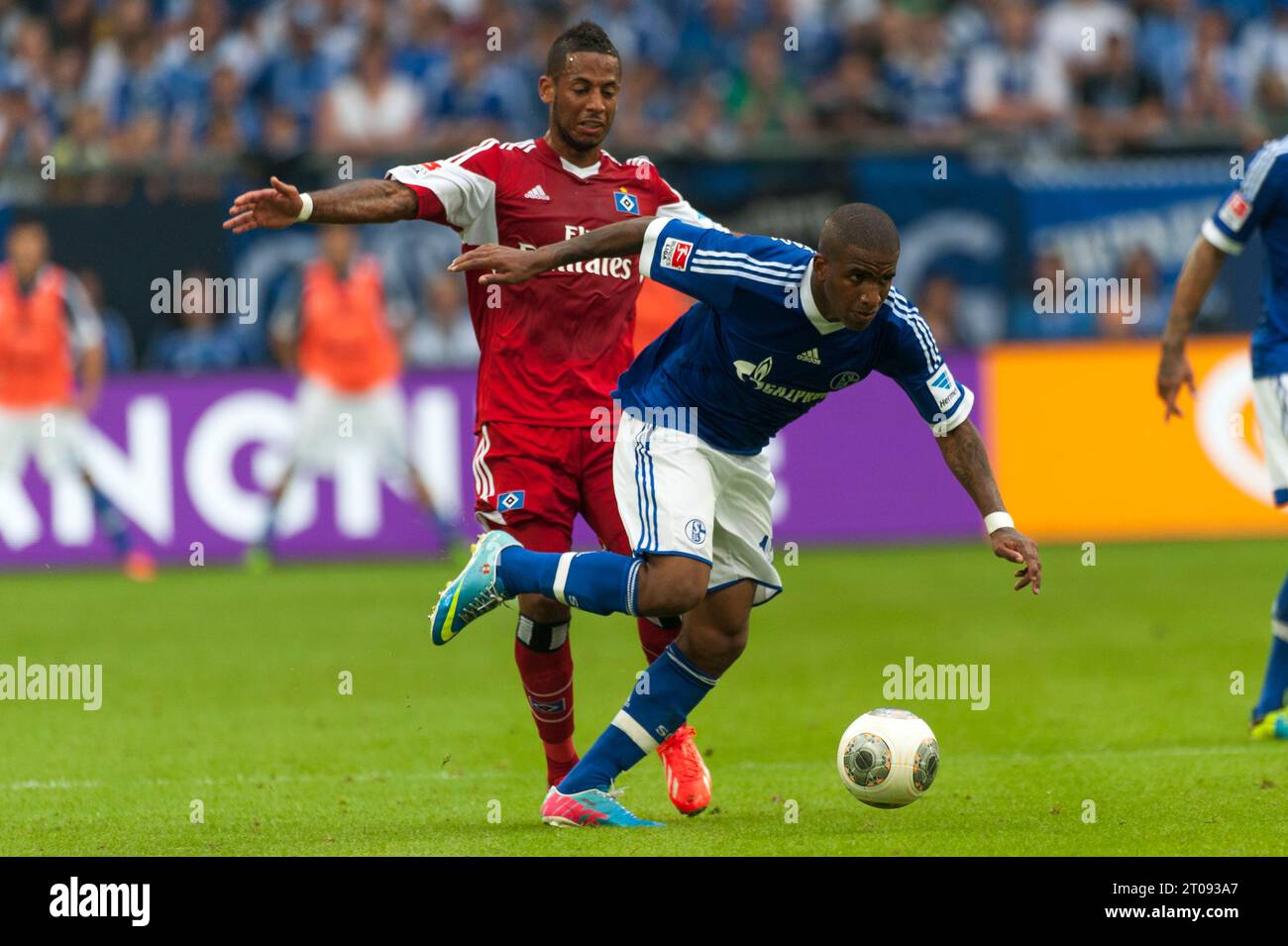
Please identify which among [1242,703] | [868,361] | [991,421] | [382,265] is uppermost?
[382,265]

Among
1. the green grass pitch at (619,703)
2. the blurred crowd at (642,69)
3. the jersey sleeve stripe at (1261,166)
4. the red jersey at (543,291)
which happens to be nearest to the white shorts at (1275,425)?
the jersey sleeve stripe at (1261,166)

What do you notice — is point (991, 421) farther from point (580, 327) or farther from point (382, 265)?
point (580, 327)

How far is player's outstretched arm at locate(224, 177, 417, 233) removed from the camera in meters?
6.61

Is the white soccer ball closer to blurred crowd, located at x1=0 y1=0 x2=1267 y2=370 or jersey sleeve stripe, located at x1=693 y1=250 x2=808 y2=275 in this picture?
jersey sleeve stripe, located at x1=693 y1=250 x2=808 y2=275

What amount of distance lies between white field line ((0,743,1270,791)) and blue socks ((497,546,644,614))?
131cm

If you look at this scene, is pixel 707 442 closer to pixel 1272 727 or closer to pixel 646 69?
pixel 1272 727

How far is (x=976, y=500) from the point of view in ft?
22.3

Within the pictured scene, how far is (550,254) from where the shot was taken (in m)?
6.50

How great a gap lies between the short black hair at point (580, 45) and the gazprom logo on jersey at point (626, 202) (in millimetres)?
513

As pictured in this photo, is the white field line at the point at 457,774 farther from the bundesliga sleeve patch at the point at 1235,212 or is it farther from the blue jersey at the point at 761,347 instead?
the bundesliga sleeve patch at the point at 1235,212

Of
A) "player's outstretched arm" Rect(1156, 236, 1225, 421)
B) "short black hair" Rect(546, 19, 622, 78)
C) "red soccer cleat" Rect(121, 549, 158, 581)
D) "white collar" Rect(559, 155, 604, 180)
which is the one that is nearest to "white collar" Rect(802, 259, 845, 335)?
"short black hair" Rect(546, 19, 622, 78)

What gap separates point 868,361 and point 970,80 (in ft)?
43.3

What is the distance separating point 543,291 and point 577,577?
1293mm

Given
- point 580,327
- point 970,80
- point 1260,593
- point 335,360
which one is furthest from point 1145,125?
point 580,327
